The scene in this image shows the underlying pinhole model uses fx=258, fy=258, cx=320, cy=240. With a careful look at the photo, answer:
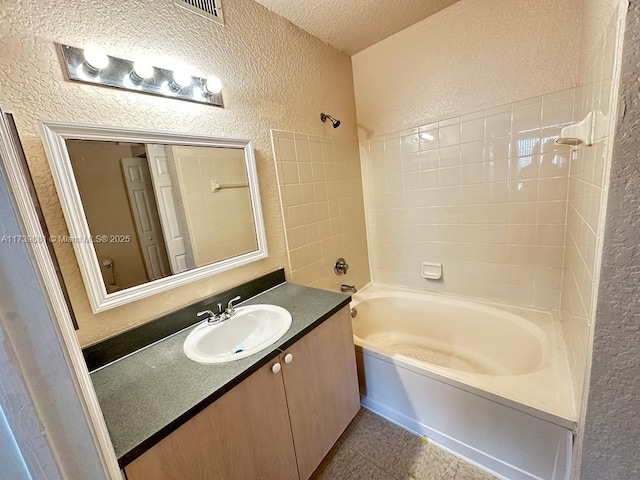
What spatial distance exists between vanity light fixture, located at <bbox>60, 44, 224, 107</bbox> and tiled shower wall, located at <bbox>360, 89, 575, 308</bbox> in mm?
1299

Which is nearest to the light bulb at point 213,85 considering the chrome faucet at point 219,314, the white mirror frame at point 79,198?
the white mirror frame at point 79,198

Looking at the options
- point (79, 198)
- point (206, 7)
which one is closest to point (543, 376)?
point (79, 198)

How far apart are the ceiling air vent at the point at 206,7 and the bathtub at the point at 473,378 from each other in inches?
71.9

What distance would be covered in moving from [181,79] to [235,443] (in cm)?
138

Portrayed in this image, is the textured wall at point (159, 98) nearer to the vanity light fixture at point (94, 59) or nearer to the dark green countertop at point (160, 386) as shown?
the vanity light fixture at point (94, 59)

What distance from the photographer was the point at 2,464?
0.27 metres

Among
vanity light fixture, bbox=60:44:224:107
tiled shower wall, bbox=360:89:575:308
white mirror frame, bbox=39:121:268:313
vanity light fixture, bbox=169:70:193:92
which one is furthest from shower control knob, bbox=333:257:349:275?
vanity light fixture, bbox=169:70:193:92

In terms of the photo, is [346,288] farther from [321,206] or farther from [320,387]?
[320,387]

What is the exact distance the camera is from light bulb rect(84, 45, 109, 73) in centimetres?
86

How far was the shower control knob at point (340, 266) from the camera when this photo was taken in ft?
6.34

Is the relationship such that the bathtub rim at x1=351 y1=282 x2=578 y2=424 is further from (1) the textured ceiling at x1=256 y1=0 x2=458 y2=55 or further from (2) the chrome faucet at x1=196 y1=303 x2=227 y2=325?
(1) the textured ceiling at x1=256 y1=0 x2=458 y2=55

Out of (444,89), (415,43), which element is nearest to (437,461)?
(444,89)

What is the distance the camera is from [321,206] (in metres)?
1.80

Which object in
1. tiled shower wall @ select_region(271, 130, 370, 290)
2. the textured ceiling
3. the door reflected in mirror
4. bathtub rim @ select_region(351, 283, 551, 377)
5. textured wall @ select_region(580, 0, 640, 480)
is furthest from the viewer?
tiled shower wall @ select_region(271, 130, 370, 290)
